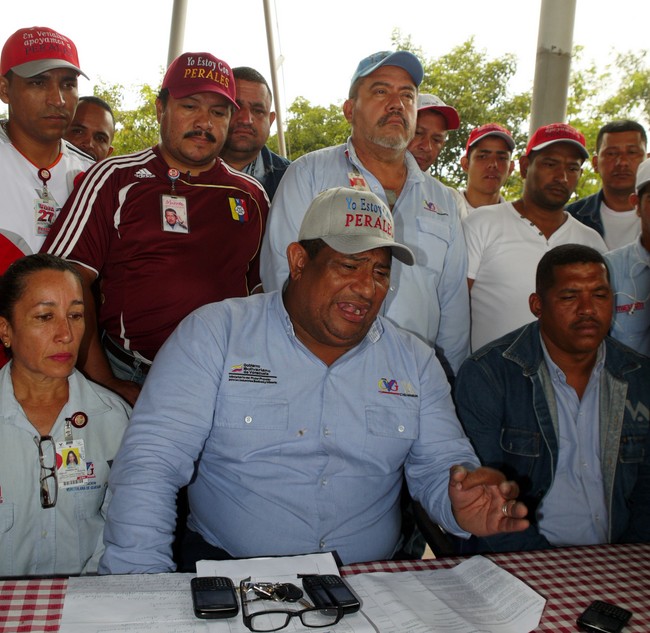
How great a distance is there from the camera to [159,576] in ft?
5.10

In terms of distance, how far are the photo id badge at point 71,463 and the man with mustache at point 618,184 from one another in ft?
11.1

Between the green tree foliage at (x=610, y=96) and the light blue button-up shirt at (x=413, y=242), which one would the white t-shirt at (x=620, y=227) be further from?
the green tree foliage at (x=610, y=96)

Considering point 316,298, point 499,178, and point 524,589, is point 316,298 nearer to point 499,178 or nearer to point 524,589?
point 524,589

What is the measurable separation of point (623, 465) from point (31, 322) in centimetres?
219

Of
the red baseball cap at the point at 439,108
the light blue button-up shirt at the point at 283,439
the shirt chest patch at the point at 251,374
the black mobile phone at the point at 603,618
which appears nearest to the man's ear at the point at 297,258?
the light blue button-up shirt at the point at 283,439

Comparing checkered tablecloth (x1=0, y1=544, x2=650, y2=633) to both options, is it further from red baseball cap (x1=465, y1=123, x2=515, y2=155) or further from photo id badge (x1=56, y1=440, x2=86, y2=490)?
red baseball cap (x1=465, y1=123, x2=515, y2=155)

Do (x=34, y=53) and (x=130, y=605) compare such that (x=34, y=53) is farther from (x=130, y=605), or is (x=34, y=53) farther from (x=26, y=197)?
(x=130, y=605)

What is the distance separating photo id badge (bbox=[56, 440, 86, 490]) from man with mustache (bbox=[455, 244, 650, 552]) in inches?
54.6

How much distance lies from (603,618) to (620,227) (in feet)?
10.7

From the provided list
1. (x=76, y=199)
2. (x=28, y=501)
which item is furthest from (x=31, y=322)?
(x=76, y=199)

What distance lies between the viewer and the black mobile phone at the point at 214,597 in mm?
1327

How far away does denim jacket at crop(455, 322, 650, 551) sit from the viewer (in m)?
2.56

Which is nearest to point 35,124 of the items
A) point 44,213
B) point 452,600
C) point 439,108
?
point 44,213

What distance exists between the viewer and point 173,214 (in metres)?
2.95
